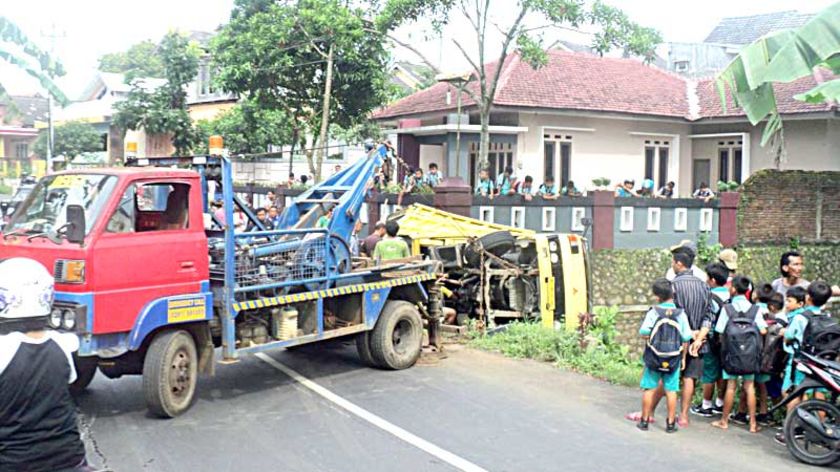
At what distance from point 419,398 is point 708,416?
3024mm

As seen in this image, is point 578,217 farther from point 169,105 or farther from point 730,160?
point 169,105

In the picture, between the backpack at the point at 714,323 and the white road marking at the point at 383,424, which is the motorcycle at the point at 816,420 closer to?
the backpack at the point at 714,323

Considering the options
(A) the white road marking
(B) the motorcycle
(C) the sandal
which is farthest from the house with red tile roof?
(B) the motorcycle

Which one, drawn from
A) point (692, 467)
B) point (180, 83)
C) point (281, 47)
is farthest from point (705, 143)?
point (692, 467)

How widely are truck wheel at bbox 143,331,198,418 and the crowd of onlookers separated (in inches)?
174

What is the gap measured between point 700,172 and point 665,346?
23.0m

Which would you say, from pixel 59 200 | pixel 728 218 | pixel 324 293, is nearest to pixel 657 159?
pixel 728 218

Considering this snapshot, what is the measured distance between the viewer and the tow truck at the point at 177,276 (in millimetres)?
8008

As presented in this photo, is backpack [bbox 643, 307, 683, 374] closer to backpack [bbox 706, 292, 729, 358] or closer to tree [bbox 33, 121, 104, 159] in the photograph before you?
backpack [bbox 706, 292, 729, 358]

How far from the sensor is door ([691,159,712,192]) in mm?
29484

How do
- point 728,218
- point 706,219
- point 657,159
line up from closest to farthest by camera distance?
1. point 706,219
2. point 728,218
3. point 657,159

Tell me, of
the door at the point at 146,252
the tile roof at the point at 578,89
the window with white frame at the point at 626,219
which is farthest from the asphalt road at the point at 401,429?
the tile roof at the point at 578,89

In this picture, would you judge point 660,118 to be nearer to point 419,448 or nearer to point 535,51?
point 535,51

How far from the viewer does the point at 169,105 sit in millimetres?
34250
